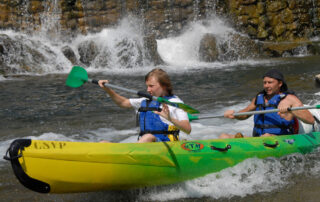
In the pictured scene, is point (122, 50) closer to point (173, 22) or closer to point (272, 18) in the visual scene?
point (173, 22)

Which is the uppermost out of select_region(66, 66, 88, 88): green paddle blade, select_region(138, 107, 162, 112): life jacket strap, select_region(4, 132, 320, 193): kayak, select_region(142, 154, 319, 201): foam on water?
select_region(66, 66, 88, 88): green paddle blade

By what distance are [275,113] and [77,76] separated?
6.64 ft

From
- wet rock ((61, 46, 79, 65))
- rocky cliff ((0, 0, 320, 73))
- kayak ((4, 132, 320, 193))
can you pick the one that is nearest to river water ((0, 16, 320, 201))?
kayak ((4, 132, 320, 193))

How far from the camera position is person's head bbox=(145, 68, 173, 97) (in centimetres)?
363

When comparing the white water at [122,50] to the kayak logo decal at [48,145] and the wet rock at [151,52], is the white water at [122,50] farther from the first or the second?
the kayak logo decal at [48,145]

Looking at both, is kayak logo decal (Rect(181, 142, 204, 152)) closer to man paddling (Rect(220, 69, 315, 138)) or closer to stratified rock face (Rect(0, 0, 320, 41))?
man paddling (Rect(220, 69, 315, 138))

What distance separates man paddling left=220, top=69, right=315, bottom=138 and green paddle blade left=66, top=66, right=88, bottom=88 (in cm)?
147

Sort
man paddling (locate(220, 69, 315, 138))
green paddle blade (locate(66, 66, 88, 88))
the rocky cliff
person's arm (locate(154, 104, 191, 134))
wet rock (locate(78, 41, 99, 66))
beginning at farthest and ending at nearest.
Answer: the rocky cliff → wet rock (locate(78, 41, 99, 66)) → man paddling (locate(220, 69, 315, 138)) → green paddle blade (locate(66, 66, 88, 88)) → person's arm (locate(154, 104, 191, 134))

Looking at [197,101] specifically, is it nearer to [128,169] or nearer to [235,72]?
[235,72]

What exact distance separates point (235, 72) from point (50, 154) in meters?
9.30

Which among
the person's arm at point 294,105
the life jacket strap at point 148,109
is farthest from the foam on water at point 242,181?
the life jacket strap at point 148,109

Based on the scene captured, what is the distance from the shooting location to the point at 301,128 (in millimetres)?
4566

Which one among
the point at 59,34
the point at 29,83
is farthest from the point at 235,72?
the point at 59,34

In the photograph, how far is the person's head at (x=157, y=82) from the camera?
363 cm
